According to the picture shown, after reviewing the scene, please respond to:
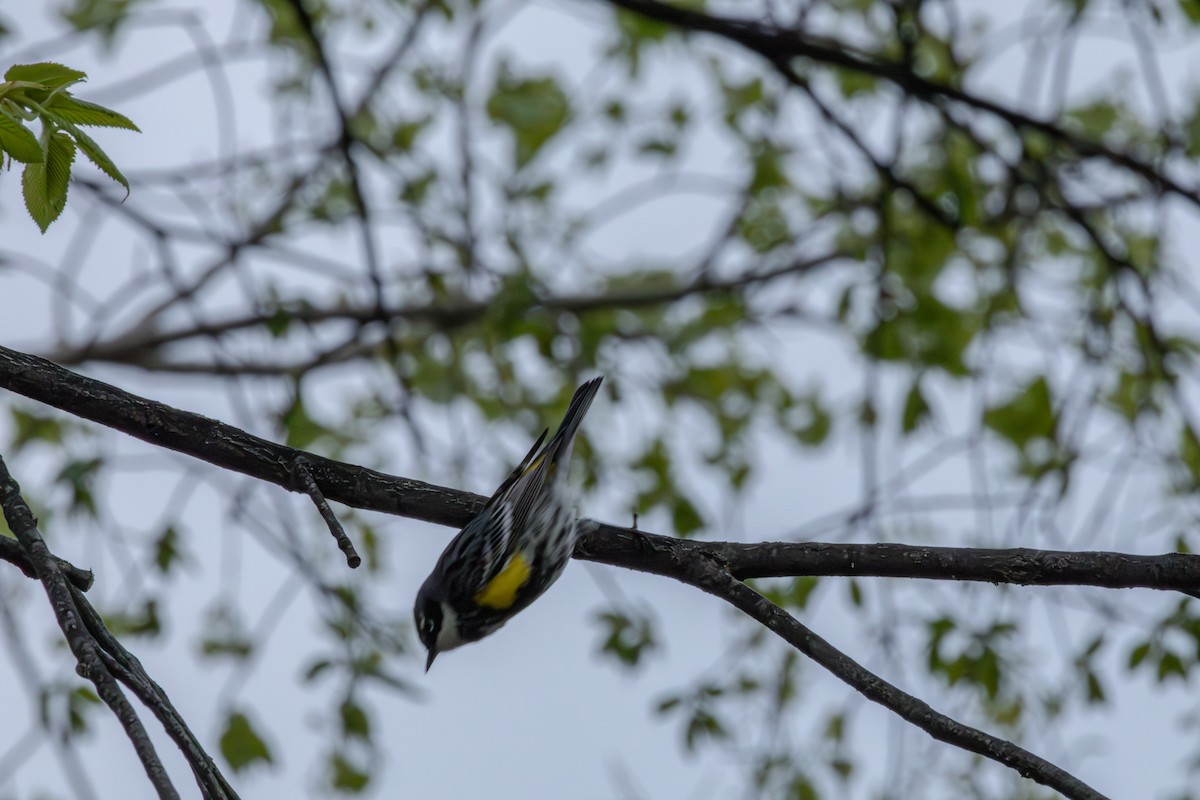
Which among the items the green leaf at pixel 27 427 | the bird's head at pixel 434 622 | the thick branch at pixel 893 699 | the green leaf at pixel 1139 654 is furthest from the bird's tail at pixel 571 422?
the green leaf at pixel 27 427

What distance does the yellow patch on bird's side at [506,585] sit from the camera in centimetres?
351

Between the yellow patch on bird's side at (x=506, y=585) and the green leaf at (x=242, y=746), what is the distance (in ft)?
3.32

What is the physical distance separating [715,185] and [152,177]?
2798 mm

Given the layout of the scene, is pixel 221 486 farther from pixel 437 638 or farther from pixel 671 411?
pixel 671 411

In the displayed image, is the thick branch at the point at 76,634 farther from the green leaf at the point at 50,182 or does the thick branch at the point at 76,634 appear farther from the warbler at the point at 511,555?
the warbler at the point at 511,555

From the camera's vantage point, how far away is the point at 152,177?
4.67m

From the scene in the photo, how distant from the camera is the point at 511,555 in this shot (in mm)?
3508

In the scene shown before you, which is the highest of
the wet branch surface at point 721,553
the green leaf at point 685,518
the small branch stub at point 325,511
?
the green leaf at point 685,518

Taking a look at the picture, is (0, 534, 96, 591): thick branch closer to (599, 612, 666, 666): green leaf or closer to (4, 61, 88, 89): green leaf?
(4, 61, 88, 89): green leaf

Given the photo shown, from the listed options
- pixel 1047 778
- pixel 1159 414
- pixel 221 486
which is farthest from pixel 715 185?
pixel 1047 778

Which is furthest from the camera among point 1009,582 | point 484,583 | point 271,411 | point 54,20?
point 54,20

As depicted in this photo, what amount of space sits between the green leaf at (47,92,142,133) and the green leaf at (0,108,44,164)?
96 mm

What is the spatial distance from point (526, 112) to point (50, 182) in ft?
11.2

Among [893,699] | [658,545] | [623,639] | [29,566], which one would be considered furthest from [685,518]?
[29,566]
